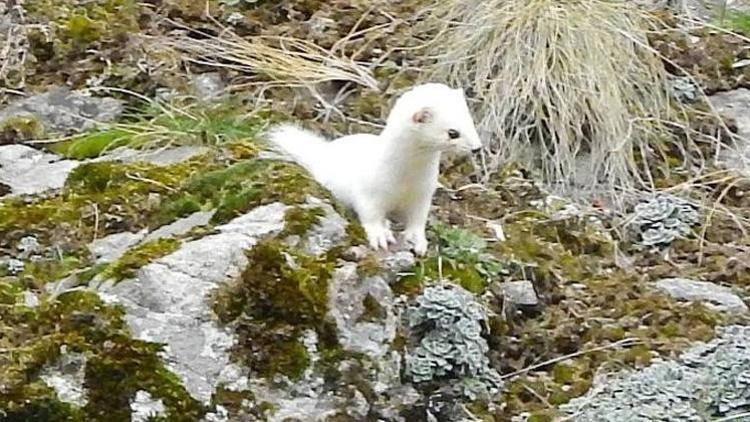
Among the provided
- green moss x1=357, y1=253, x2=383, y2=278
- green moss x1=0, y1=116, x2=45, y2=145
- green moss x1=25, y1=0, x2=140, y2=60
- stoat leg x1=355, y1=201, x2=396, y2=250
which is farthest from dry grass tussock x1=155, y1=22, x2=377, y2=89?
green moss x1=357, y1=253, x2=383, y2=278

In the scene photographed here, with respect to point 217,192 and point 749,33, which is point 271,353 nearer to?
point 217,192

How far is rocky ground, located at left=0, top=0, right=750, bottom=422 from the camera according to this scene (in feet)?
9.41

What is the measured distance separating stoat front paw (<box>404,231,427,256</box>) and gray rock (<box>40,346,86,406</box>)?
99 centimetres

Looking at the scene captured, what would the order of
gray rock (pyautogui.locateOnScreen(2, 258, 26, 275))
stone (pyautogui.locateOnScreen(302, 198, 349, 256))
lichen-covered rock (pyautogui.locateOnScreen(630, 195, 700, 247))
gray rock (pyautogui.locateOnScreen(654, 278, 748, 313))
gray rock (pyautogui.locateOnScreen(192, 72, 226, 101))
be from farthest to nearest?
gray rock (pyautogui.locateOnScreen(192, 72, 226, 101)), lichen-covered rock (pyautogui.locateOnScreen(630, 195, 700, 247)), gray rock (pyautogui.locateOnScreen(654, 278, 748, 313)), gray rock (pyautogui.locateOnScreen(2, 258, 26, 275)), stone (pyautogui.locateOnScreen(302, 198, 349, 256))

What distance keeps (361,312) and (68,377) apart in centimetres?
68

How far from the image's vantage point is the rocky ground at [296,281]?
2867 millimetres

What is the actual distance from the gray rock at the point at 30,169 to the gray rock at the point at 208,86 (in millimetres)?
746

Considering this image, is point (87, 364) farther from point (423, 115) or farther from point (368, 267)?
point (423, 115)

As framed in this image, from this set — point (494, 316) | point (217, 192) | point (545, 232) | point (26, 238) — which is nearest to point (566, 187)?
point (545, 232)

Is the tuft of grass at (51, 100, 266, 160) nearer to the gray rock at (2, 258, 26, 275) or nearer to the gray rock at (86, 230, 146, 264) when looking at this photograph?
the gray rock at (86, 230, 146, 264)

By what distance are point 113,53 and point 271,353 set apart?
89.0 inches

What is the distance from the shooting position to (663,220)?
420 centimetres

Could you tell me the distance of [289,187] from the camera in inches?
135

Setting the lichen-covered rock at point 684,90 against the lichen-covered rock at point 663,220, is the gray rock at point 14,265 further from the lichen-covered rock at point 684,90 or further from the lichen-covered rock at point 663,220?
the lichen-covered rock at point 684,90
